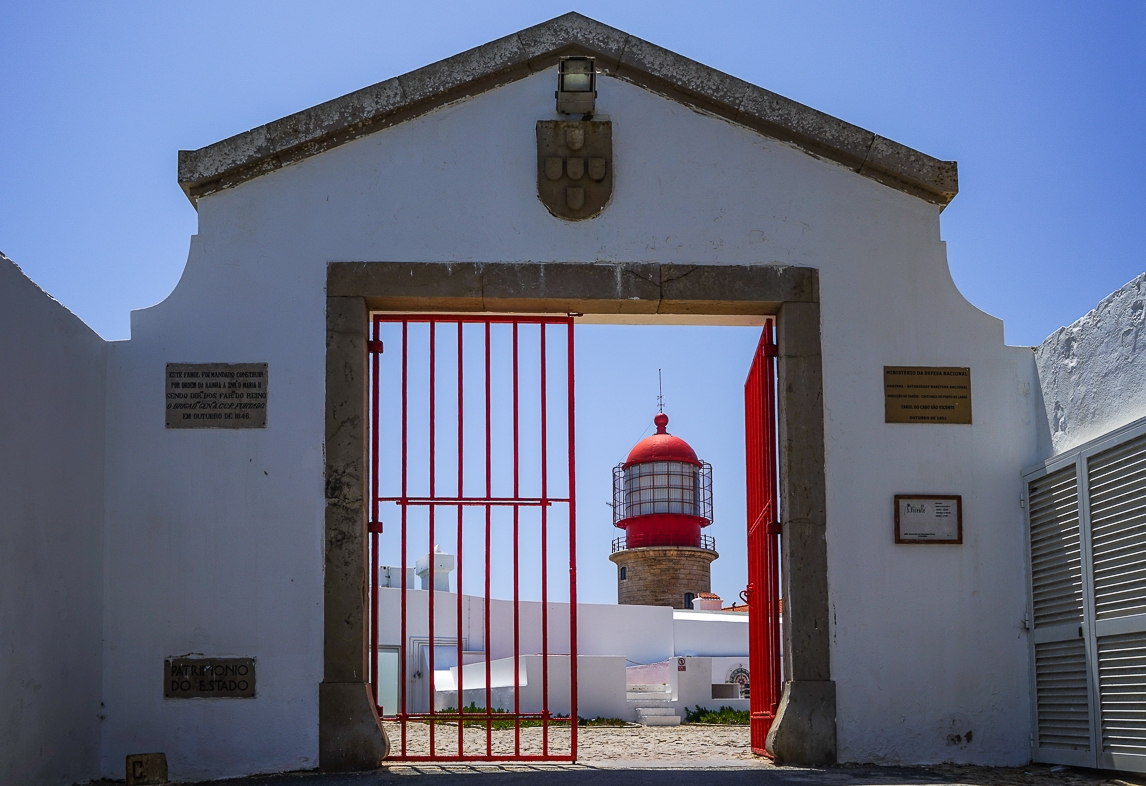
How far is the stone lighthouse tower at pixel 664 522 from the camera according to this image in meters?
25.2

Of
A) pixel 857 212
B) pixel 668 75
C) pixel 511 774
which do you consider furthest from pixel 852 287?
pixel 511 774

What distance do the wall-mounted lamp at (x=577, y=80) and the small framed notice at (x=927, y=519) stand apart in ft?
9.72

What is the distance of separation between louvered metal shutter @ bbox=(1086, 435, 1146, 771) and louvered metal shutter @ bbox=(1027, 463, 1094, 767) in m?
0.17

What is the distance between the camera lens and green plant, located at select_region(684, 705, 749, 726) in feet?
50.2

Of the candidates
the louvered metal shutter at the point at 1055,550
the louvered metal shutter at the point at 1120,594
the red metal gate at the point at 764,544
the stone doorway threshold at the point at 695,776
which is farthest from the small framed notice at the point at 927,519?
the stone doorway threshold at the point at 695,776


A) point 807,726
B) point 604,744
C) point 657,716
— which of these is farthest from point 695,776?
point 657,716

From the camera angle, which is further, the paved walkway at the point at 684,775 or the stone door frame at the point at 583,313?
the stone door frame at the point at 583,313

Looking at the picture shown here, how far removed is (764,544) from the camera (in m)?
7.82

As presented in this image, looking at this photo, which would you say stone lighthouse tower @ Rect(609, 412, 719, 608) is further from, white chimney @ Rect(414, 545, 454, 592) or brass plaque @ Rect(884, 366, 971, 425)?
brass plaque @ Rect(884, 366, 971, 425)

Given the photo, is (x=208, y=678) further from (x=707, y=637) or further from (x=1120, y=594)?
(x=707, y=637)

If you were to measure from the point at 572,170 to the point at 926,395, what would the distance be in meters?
2.48

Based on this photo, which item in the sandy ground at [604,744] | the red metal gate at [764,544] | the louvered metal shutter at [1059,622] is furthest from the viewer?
the sandy ground at [604,744]

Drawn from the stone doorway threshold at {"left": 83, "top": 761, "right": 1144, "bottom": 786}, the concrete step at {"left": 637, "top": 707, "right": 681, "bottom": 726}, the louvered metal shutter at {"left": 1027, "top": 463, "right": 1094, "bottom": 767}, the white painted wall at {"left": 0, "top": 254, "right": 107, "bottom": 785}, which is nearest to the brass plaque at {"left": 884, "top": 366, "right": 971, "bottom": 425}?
the louvered metal shutter at {"left": 1027, "top": 463, "right": 1094, "bottom": 767}

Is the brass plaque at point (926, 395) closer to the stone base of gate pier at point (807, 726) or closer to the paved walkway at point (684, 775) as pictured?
the stone base of gate pier at point (807, 726)
